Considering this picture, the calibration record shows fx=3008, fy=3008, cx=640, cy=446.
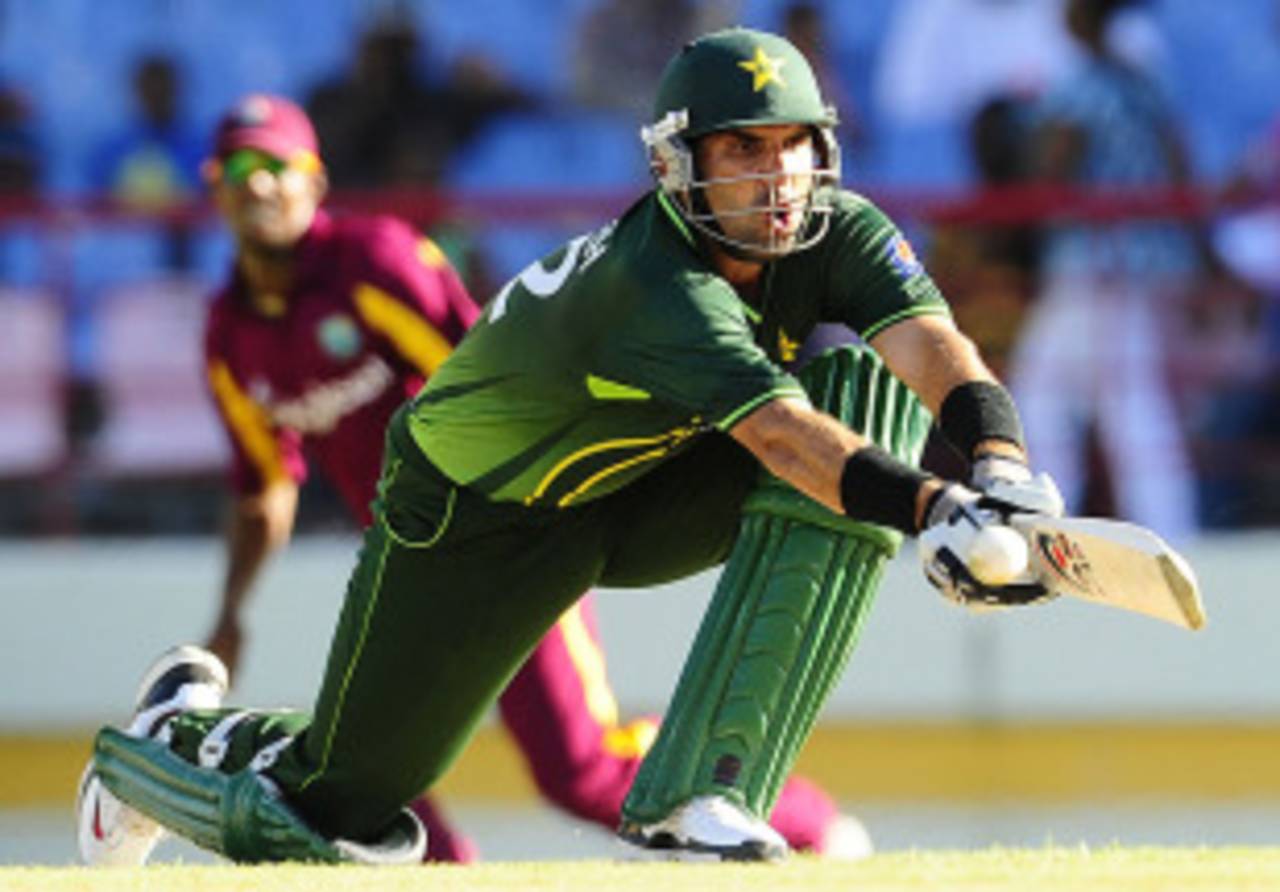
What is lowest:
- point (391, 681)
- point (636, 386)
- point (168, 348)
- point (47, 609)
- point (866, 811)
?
point (866, 811)

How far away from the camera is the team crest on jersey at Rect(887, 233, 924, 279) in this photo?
5.02m

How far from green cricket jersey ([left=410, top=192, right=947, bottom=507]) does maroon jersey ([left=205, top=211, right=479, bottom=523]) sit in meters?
1.53

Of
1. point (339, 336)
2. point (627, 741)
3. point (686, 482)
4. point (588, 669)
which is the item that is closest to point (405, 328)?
point (339, 336)

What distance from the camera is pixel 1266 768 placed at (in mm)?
9188

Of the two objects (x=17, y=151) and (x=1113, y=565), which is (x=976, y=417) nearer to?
(x=1113, y=565)

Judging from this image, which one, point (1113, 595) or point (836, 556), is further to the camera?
point (836, 556)

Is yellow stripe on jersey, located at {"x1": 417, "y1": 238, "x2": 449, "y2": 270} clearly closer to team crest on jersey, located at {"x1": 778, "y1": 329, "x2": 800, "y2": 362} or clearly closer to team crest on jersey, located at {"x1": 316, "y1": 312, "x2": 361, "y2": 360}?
team crest on jersey, located at {"x1": 316, "y1": 312, "x2": 361, "y2": 360}

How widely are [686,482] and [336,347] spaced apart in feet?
6.03

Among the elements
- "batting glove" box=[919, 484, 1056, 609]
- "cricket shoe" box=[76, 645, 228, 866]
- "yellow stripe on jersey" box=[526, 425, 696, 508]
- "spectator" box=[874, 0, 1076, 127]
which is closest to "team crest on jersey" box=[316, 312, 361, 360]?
"cricket shoe" box=[76, 645, 228, 866]

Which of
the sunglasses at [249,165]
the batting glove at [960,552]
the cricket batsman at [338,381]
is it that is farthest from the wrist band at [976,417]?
the sunglasses at [249,165]

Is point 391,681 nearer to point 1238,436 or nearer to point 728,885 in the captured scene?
point 728,885

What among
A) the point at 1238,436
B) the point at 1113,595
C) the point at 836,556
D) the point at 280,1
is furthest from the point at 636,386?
the point at 280,1

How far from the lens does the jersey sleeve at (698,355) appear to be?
457 centimetres

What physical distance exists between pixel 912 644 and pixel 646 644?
81 centimetres
